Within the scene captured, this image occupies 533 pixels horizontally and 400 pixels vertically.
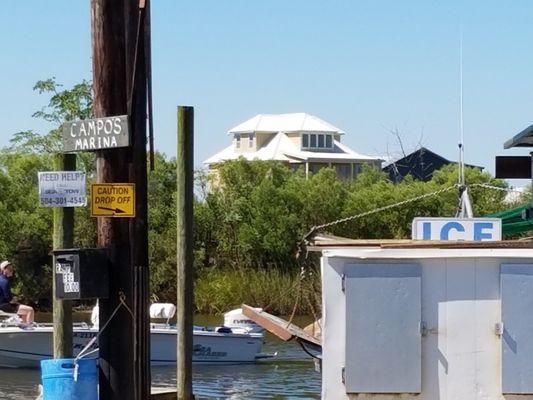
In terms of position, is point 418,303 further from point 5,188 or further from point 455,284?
point 5,188

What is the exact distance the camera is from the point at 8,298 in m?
23.7

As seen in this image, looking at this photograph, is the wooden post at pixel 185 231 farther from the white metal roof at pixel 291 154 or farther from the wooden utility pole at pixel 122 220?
the white metal roof at pixel 291 154

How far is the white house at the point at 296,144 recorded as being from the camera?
261 ft

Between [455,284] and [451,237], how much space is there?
306 centimetres

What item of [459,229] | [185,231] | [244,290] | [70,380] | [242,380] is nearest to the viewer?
[70,380]

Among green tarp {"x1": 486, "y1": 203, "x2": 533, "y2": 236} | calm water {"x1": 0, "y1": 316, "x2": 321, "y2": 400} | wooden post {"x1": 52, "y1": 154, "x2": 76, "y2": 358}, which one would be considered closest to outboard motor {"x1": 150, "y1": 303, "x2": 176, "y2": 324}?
calm water {"x1": 0, "y1": 316, "x2": 321, "y2": 400}

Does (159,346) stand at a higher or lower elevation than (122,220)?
lower

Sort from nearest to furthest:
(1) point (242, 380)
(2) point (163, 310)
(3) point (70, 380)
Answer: (3) point (70, 380)
(2) point (163, 310)
(1) point (242, 380)

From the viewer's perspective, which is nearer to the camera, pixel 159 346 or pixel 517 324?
pixel 517 324

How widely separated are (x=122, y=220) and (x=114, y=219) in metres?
0.07

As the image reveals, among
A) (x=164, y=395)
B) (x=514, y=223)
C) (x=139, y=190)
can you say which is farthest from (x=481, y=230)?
(x=139, y=190)

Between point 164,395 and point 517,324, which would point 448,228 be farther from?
point 164,395

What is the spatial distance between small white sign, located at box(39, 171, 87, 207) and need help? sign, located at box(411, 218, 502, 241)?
407cm

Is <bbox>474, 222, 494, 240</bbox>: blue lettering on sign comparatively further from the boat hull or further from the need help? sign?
the boat hull
